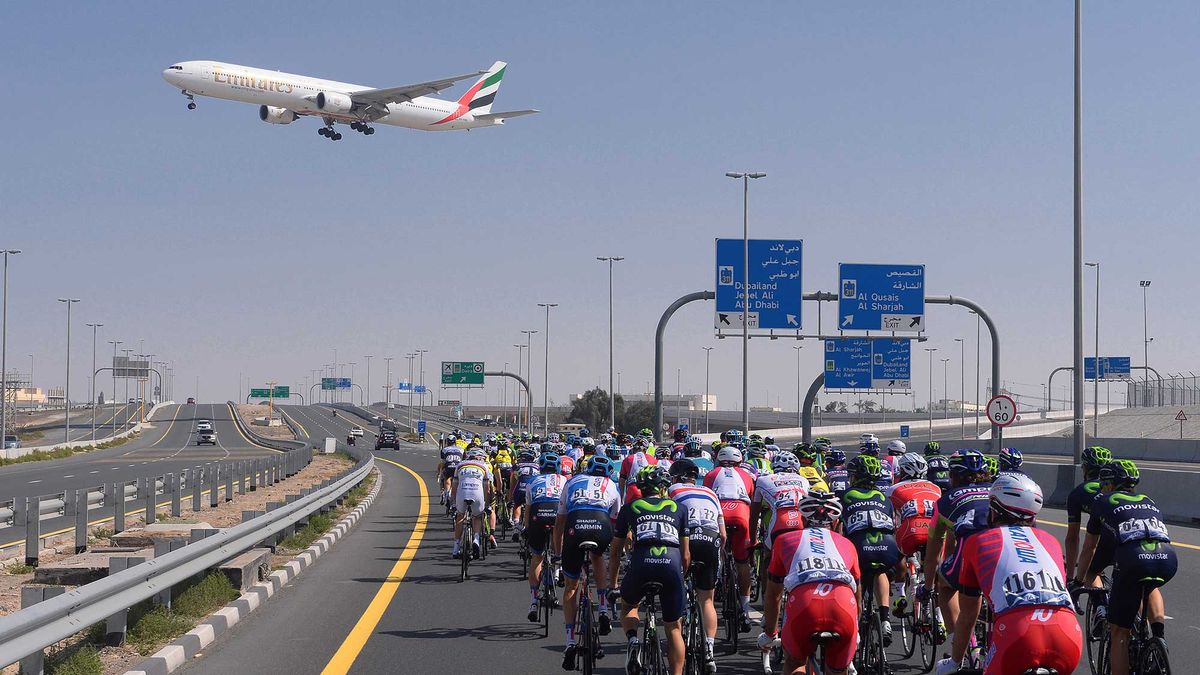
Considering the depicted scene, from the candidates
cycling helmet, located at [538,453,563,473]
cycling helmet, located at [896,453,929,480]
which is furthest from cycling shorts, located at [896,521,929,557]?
cycling helmet, located at [538,453,563,473]

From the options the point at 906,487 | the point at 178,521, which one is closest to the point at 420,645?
the point at 906,487

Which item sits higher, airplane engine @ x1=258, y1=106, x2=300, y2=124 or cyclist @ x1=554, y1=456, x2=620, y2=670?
airplane engine @ x1=258, y1=106, x2=300, y2=124

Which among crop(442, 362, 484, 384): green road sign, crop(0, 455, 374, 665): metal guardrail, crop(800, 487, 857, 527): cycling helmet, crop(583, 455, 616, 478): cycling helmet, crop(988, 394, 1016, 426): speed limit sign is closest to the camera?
crop(0, 455, 374, 665): metal guardrail

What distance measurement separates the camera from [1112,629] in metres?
8.25

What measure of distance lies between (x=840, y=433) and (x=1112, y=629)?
97.4m

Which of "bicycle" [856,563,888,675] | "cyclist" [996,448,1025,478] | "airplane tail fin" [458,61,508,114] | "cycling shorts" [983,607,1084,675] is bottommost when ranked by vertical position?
"bicycle" [856,563,888,675]

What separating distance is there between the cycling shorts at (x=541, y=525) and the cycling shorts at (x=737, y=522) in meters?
1.59

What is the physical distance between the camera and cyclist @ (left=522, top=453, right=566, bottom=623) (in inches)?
472

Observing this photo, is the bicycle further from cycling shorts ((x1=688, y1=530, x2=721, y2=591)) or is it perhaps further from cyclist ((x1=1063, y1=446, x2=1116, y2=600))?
cyclist ((x1=1063, y1=446, x2=1116, y2=600))

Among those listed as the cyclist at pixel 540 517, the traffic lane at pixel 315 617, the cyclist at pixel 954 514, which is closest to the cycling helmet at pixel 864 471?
the cyclist at pixel 954 514

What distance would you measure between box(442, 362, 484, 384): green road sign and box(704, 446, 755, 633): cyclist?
75.6 metres

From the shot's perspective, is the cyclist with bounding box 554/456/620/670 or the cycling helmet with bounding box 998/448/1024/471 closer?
the cyclist with bounding box 554/456/620/670

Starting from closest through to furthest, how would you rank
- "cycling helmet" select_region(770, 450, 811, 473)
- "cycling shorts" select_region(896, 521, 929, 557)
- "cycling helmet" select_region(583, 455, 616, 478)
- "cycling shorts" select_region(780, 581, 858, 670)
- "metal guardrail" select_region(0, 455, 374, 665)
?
"cycling shorts" select_region(780, 581, 858, 670) → "metal guardrail" select_region(0, 455, 374, 665) → "cycling helmet" select_region(583, 455, 616, 478) → "cycling shorts" select_region(896, 521, 929, 557) → "cycling helmet" select_region(770, 450, 811, 473)

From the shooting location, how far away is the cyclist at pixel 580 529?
32.9ft
